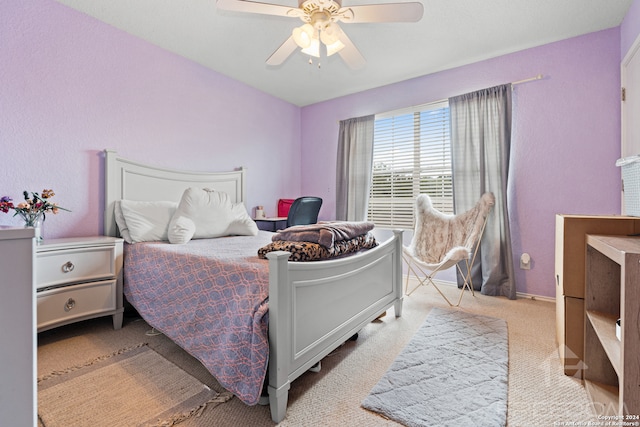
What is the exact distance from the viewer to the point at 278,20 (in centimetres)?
249

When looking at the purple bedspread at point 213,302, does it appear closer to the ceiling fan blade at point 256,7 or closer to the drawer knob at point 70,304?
the drawer knob at point 70,304

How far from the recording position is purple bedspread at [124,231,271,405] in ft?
4.07

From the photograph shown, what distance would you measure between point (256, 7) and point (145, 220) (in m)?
1.85

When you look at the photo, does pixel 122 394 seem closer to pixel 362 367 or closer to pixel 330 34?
pixel 362 367

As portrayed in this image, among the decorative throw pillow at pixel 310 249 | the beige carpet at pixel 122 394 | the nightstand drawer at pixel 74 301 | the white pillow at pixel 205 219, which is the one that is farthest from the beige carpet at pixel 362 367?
the white pillow at pixel 205 219

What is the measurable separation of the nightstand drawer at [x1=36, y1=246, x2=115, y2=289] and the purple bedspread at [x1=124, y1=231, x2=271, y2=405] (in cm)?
16

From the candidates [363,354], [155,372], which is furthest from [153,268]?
[363,354]

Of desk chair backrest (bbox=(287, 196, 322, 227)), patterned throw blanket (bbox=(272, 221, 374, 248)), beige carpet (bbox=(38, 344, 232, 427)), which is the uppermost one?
desk chair backrest (bbox=(287, 196, 322, 227))

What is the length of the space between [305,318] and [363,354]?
2.19ft

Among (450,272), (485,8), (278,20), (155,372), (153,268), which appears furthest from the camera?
(450,272)

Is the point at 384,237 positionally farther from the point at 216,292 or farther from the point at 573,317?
the point at 216,292

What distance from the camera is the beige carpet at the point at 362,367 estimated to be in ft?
4.26

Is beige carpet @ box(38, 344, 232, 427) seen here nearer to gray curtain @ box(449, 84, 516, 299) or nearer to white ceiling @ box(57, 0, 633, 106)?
white ceiling @ box(57, 0, 633, 106)

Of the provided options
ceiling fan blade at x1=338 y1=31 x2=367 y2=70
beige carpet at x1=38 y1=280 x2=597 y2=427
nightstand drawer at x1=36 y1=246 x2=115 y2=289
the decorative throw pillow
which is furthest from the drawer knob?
ceiling fan blade at x1=338 y1=31 x2=367 y2=70
